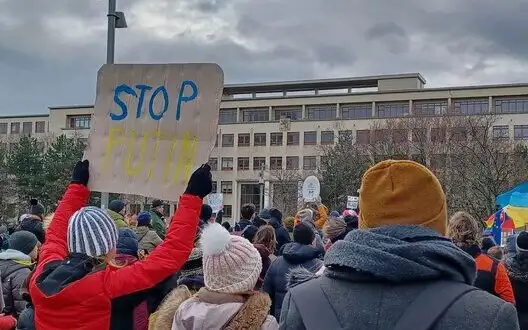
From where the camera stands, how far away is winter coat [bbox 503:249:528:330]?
5.58m

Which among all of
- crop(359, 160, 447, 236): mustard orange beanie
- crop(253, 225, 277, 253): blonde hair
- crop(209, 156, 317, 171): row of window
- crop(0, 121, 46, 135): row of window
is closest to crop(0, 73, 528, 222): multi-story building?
crop(209, 156, 317, 171): row of window

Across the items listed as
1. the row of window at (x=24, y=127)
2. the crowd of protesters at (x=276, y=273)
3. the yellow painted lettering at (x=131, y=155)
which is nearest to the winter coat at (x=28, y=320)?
the crowd of protesters at (x=276, y=273)

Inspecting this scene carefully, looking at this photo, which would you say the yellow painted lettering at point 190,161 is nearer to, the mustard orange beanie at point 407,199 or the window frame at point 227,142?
the mustard orange beanie at point 407,199

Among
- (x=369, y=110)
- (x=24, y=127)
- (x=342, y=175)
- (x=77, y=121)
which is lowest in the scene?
(x=342, y=175)

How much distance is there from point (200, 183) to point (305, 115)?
80.5m

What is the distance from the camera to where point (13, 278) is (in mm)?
5797

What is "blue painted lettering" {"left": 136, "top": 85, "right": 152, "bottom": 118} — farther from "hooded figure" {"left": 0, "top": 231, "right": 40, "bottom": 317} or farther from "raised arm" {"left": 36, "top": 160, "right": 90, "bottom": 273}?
"hooded figure" {"left": 0, "top": 231, "right": 40, "bottom": 317}

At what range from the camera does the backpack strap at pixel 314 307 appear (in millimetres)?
1985

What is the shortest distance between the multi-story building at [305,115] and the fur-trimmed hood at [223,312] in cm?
7048

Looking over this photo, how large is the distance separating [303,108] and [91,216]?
80.2 m

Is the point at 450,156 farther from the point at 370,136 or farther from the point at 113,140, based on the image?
the point at 113,140

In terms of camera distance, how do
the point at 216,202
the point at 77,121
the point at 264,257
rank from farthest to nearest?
the point at 77,121 → the point at 216,202 → the point at 264,257

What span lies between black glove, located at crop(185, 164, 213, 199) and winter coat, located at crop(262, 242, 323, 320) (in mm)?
2787

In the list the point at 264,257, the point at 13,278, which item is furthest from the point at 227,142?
the point at 13,278
